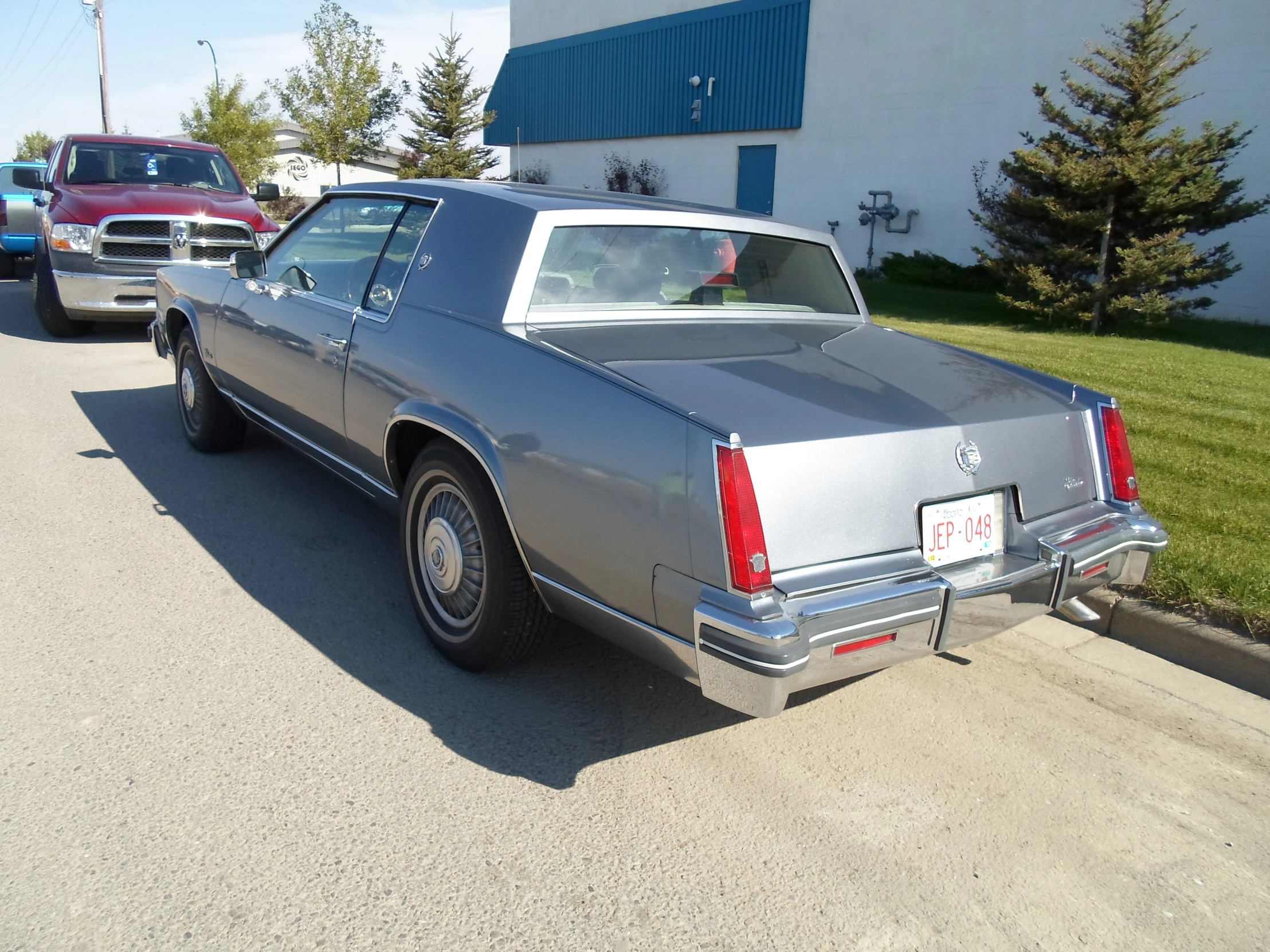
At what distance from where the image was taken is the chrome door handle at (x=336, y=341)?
4004 millimetres

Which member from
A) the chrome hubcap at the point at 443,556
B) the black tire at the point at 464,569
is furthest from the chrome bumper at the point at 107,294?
the chrome hubcap at the point at 443,556

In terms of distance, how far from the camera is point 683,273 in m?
3.82

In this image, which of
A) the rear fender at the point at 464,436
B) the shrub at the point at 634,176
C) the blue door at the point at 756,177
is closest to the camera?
the rear fender at the point at 464,436

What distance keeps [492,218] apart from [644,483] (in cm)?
147

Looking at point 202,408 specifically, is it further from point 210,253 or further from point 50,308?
point 50,308

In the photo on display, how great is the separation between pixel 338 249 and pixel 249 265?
83cm

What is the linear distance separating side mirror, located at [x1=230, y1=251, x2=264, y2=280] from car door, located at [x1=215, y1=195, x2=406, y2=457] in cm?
5

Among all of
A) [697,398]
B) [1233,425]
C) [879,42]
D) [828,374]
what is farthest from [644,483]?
[879,42]

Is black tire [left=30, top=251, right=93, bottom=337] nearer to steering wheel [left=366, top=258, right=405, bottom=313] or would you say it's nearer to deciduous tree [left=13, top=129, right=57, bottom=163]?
steering wheel [left=366, top=258, right=405, bottom=313]

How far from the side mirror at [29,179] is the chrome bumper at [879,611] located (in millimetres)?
9974

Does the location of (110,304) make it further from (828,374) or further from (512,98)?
(512,98)

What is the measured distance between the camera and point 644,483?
8.63ft

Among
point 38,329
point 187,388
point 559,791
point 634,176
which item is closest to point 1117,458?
point 559,791

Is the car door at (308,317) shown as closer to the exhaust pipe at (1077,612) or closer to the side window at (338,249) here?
the side window at (338,249)
